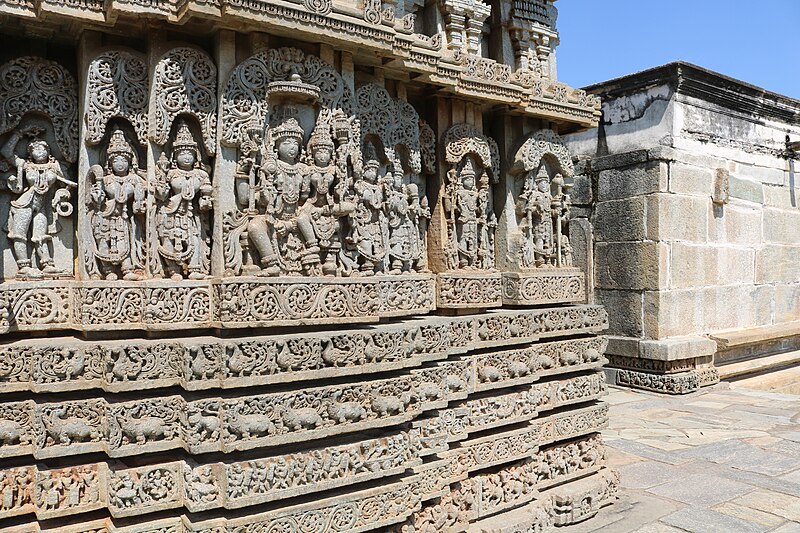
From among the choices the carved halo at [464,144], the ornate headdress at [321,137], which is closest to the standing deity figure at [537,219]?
the carved halo at [464,144]

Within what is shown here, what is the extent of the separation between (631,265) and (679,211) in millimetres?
972

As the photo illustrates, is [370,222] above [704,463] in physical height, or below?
above

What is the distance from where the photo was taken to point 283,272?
3.36 meters

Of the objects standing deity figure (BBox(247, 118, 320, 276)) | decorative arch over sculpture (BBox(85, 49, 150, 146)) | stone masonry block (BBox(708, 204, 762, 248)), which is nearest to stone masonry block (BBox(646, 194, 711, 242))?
stone masonry block (BBox(708, 204, 762, 248))

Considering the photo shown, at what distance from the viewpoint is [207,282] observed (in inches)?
126

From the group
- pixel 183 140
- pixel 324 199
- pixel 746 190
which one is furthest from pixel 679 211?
pixel 183 140

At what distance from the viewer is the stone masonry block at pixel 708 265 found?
29.5 ft

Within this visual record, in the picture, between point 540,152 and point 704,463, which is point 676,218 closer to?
point 704,463

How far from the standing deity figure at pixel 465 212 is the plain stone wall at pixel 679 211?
4.99m

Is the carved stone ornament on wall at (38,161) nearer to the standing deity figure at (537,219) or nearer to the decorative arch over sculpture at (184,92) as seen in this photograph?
the decorative arch over sculpture at (184,92)

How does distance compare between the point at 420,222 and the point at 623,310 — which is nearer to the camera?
the point at 420,222

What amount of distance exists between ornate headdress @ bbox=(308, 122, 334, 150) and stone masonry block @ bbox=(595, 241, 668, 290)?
6483mm

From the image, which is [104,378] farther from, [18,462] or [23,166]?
Answer: [23,166]

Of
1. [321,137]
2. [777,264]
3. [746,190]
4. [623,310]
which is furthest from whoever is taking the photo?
[777,264]
